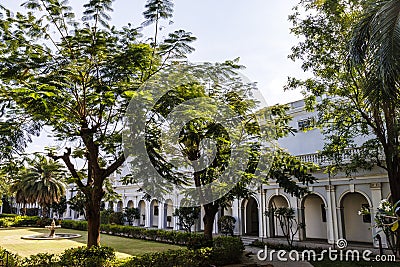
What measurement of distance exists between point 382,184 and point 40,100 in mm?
15437

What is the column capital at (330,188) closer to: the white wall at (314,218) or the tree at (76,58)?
the white wall at (314,218)

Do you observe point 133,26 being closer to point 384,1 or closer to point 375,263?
point 384,1

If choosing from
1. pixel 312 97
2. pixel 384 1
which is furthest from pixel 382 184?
pixel 384 1

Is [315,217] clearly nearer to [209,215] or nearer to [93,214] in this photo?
[209,215]

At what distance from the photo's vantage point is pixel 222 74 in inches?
371

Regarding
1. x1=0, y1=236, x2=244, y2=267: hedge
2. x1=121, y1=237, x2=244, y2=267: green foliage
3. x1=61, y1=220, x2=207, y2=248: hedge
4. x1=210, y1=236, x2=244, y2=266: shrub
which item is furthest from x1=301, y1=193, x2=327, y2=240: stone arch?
x1=0, y1=236, x2=244, y2=267: hedge

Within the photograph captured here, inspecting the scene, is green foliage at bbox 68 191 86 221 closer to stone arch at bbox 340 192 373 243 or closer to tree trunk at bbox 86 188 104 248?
tree trunk at bbox 86 188 104 248

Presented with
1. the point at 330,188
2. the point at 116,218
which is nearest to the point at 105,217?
the point at 116,218

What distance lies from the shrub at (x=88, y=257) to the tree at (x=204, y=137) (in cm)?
201

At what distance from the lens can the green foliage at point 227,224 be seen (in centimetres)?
2186

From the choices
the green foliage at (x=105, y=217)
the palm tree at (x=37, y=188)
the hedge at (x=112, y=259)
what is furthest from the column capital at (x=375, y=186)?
the palm tree at (x=37, y=188)

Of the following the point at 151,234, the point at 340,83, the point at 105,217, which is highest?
the point at 340,83

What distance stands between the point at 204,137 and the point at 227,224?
14174mm

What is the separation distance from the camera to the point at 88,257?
8.37m
